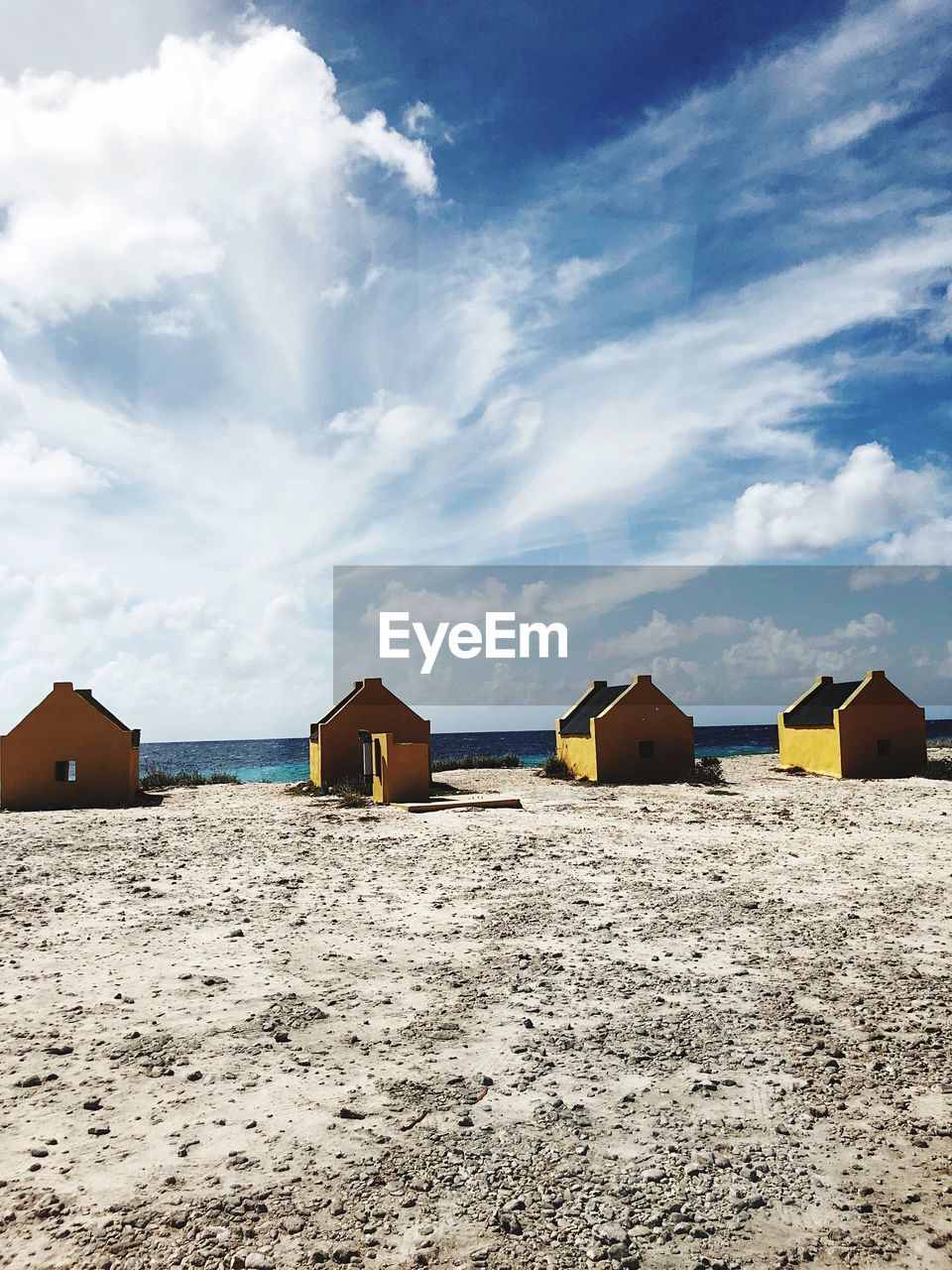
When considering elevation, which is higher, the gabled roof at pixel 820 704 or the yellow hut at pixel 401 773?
the gabled roof at pixel 820 704

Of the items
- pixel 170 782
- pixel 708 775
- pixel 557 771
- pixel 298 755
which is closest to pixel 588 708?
pixel 557 771

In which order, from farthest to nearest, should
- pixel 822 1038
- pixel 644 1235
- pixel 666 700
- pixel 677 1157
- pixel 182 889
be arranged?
pixel 666 700, pixel 182 889, pixel 822 1038, pixel 677 1157, pixel 644 1235

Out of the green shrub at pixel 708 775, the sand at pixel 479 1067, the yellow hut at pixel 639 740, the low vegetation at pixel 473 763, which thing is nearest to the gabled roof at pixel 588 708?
the yellow hut at pixel 639 740

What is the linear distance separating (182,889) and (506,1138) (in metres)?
9.41

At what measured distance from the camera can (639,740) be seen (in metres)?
32.4

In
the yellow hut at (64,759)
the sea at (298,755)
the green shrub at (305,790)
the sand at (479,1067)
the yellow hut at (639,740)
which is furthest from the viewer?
the sea at (298,755)

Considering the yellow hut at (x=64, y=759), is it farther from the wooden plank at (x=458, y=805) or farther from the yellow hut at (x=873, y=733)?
the yellow hut at (x=873, y=733)

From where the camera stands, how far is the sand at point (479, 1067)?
499cm

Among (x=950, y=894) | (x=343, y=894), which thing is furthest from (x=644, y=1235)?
(x=950, y=894)

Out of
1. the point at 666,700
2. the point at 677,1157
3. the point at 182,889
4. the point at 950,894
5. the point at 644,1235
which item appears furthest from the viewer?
the point at 666,700

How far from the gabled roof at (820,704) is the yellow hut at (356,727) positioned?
17.5m

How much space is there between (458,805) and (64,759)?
13.7m

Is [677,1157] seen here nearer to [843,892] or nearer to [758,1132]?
[758,1132]

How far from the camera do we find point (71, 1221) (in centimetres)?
497
